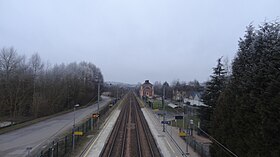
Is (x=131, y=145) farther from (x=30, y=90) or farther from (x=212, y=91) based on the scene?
(x=30, y=90)

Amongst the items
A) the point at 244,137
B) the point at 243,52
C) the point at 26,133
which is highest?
the point at 243,52

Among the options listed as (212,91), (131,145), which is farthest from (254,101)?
(212,91)

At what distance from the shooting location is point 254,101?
1042cm

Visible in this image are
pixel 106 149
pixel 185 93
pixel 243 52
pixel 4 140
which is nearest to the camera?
pixel 243 52

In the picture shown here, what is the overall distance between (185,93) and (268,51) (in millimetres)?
82735

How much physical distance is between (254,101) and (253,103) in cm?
10

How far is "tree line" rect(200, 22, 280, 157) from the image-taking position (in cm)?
897

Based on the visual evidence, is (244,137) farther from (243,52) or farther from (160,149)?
(160,149)

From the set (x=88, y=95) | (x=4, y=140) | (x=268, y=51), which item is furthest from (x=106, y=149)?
(x=88, y=95)

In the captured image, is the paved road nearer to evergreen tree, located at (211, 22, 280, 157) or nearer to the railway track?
the railway track

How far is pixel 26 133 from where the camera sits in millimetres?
27719

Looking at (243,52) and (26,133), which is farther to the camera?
(26,133)

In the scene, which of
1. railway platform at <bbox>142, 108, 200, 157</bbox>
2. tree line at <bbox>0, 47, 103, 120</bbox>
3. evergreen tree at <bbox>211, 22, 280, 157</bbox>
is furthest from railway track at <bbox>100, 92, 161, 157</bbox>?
tree line at <bbox>0, 47, 103, 120</bbox>

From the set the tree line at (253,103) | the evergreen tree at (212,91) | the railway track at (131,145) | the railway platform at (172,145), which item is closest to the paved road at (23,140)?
the railway track at (131,145)
